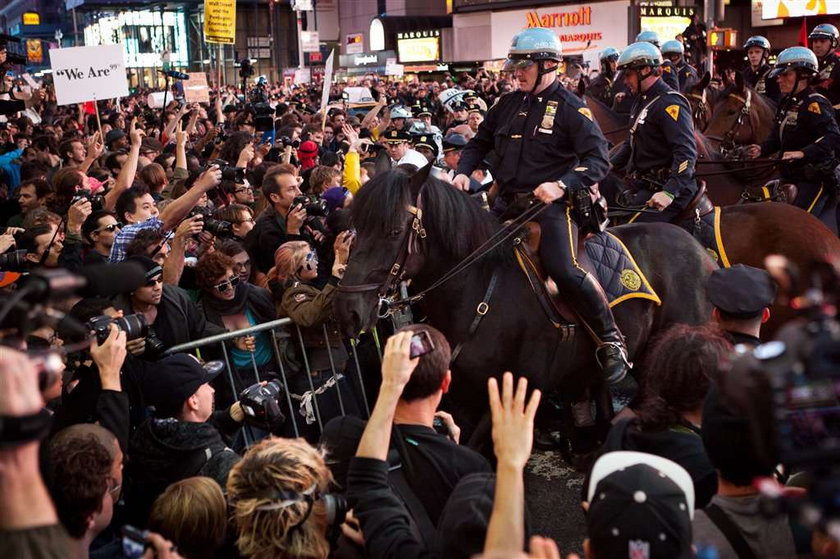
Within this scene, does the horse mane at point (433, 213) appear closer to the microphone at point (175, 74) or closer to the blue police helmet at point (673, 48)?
the blue police helmet at point (673, 48)

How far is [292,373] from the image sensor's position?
607 centimetres

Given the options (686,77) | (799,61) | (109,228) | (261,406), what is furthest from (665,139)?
(686,77)

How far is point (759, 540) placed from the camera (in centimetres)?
276

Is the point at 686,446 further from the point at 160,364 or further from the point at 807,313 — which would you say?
the point at 160,364

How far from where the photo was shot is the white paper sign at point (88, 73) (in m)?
11.7

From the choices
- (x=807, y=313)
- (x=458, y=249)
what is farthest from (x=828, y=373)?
(x=458, y=249)

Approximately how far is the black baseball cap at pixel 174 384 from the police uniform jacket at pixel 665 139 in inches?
162

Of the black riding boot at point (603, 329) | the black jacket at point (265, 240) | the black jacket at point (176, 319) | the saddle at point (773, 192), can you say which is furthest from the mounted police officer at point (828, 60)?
the black jacket at point (176, 319)

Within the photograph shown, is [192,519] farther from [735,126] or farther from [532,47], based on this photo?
[735,126]

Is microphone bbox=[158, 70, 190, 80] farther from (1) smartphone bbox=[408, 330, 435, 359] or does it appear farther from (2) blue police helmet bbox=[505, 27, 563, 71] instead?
(1) smartphone bbox=[408, 330, 435, 359]

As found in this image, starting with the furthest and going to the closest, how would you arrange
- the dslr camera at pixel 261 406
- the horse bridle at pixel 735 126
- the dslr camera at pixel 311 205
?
the horse bridle at pixel 735 126 < the dslr camera at pixel 311 205 < the dslr camera at pixel 261 406

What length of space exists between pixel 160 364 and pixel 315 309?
4.87ft

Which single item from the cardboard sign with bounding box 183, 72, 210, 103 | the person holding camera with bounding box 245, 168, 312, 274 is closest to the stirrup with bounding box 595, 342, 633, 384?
the person holding camera with bounding box 245, 168, 312, 274

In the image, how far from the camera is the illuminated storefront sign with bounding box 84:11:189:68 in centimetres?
6950
